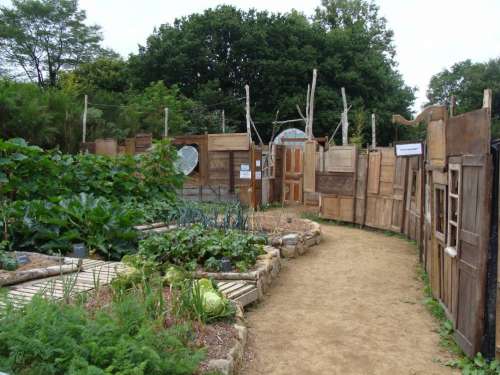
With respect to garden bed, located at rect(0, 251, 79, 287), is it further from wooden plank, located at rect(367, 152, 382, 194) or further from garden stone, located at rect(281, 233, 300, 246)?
wooden plank, located at rect(367, 152, 382, 194)

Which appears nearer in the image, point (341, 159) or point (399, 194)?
point (399, 194)

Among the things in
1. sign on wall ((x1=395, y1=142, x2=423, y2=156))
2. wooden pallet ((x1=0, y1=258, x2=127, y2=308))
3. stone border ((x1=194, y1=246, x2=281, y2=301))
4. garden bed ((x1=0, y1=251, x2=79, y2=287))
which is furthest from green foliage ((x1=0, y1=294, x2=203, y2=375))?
sign on wall ((x1=395, y1=142, x2=423, y2=156))

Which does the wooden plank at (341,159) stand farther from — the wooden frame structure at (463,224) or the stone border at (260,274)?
the stone border at (260,274)

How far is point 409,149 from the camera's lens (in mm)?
9023

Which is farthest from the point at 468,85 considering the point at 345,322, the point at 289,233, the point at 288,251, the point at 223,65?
the point at 345,322

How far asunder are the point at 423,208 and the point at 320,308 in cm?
291

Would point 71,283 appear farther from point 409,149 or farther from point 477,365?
point 409,149

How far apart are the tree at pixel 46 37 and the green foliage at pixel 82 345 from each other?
32959 mm

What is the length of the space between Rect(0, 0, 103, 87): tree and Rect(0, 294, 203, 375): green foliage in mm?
32959

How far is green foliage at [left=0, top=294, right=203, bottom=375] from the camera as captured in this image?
292 cm

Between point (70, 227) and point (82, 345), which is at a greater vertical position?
point (70, 227)

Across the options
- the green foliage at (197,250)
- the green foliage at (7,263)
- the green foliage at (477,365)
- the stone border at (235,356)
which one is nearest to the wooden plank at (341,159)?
the green foliage at (197,250)

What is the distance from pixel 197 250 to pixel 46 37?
31744 millimetres

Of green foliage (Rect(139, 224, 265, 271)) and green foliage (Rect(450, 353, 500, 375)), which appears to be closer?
green foliage (Rect(450, 353, 500, 375))
